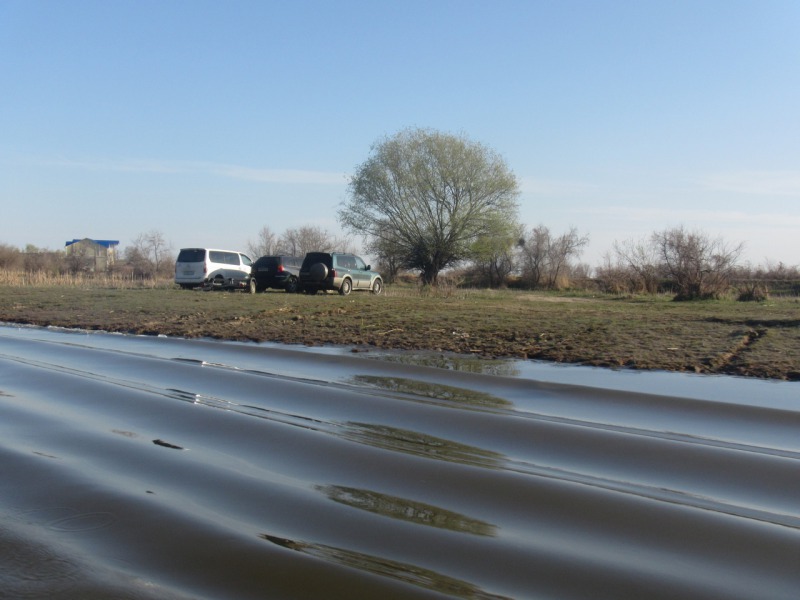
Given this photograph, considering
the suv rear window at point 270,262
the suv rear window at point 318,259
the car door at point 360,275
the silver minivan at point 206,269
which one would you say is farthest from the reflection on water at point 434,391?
the silver minivan at point 206,269

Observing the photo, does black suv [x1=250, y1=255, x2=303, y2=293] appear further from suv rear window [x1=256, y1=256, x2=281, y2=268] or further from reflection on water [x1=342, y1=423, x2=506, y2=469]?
reflection on water [x1=342, y1=423, x2=506, y2=469]

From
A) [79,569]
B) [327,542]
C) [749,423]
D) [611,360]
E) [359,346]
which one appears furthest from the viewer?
[359,346]

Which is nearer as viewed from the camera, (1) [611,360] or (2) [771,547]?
(2) [771,547]

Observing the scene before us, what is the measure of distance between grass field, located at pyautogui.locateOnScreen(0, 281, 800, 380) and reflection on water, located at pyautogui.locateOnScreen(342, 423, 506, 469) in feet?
16.9

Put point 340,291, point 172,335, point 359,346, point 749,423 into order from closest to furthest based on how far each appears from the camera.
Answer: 1. point 749,423
2. point 359,346
3. point 172,335
4. point 340,291

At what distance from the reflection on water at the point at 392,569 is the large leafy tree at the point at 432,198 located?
163 feet

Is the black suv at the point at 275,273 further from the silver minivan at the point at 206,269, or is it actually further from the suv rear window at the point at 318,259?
the suv rear window at the point at 318,259

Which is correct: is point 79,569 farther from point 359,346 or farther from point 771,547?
point 359,346

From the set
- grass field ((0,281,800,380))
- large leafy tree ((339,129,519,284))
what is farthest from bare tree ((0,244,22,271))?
grass field ((0,281,800,380))

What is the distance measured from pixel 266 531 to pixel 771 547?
9.97 feet

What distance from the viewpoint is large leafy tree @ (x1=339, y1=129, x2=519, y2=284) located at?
5409 cm

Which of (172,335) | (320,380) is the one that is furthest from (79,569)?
(172,335)

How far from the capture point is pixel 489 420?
7871mm

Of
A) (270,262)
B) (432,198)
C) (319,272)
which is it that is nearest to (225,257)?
(270,262)
